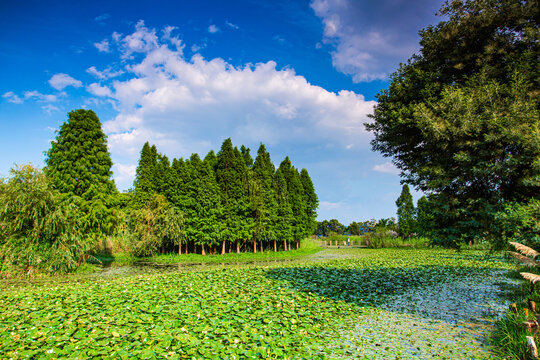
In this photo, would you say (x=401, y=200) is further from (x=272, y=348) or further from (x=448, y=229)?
(x=272, y=348)

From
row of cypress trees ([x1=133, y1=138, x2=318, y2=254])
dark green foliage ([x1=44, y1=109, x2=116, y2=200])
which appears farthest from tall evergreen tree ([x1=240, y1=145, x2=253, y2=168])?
dark green foliage ([x1=44, y1=109, x2=116, y2=200])

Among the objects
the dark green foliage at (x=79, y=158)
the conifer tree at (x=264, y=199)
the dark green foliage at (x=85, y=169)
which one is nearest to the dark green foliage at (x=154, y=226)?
the dark green foliage at (x=85, y=169)

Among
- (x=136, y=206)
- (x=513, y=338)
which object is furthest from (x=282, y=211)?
(x=513, y=338)

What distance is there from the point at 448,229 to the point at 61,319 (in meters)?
11.8

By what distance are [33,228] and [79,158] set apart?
1038 cm

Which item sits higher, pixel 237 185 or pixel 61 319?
pixel 237 185

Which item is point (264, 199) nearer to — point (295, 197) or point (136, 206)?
point (295, 197)

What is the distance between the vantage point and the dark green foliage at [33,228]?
1485 cm

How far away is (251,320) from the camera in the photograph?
707 cm

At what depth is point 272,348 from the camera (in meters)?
5.50

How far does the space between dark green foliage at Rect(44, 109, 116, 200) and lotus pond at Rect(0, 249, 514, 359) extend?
13.2 metres

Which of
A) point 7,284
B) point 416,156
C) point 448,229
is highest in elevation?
point 416,156

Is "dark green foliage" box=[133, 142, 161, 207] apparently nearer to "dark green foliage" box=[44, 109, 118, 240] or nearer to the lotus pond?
"dark green foliage" box=[44, 109, 118, 240]

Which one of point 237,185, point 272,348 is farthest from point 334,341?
point 237,185
